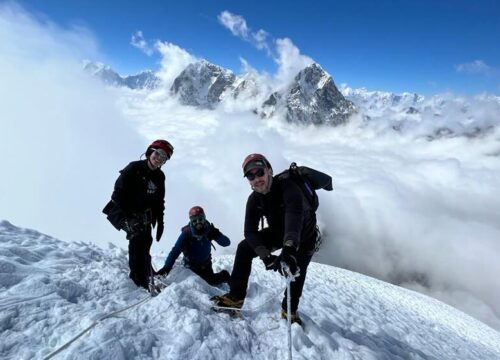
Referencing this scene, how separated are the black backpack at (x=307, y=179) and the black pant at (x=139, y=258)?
3714 millimetres

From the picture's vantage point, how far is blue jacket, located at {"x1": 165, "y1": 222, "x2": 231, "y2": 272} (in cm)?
923

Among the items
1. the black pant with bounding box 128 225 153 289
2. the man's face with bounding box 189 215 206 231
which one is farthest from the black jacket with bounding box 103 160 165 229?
the man's face with bounding box 189 215 206 231

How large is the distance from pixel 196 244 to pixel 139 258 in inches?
84.8

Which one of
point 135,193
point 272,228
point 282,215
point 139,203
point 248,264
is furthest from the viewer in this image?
point 139,203

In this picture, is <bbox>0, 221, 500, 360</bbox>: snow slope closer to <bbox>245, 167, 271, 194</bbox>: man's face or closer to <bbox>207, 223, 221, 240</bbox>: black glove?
<bbox>207, 223, 221, 240</bbox>: black glove

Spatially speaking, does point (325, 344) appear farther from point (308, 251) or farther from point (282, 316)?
point (308, 251)

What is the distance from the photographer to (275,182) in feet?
18.8

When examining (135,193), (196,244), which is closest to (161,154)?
(135,193)

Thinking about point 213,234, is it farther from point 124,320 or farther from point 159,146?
point 124,320

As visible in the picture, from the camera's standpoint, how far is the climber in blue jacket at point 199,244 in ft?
29.7

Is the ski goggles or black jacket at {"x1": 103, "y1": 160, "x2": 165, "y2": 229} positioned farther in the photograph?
the ski goggles

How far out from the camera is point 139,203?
761 centimetres

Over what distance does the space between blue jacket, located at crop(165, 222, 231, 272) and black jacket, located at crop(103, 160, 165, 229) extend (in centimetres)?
137

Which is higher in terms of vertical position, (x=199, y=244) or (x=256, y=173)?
(x=256, y=173)
